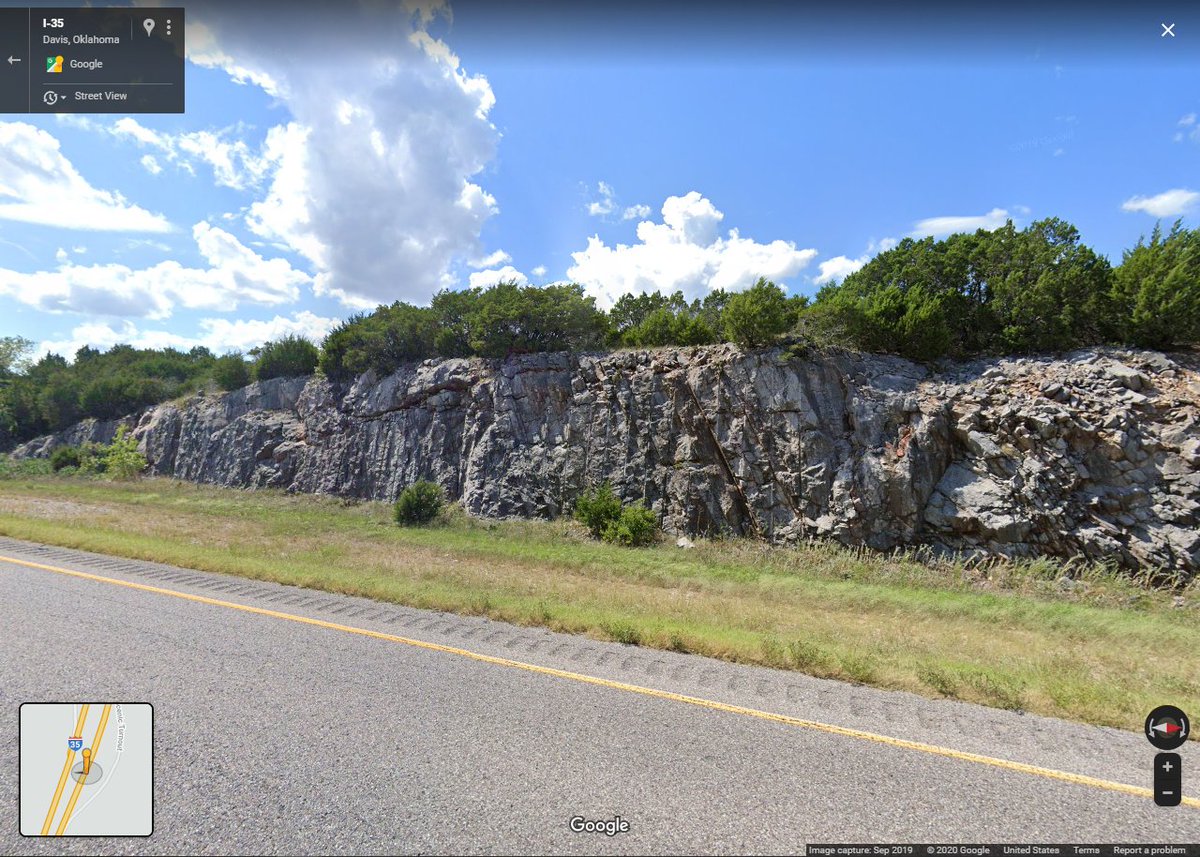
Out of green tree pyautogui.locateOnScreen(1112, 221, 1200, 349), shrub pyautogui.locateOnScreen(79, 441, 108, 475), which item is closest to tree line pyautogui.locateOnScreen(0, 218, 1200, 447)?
green tree pyautogui.locateOnScreen(1112, 221, 1200, 349)

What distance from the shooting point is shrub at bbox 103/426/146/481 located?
39.9 m

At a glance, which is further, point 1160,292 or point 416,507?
point 416,507

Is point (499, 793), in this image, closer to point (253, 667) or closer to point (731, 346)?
point (253, 667)

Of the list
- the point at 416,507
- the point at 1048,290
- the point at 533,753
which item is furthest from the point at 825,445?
the point at 416,507

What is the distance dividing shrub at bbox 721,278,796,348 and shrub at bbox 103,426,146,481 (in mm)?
46351

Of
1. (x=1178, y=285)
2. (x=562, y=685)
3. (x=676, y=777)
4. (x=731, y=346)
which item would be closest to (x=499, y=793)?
(x=676, y=777)

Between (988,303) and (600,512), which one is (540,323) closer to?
(600,512)

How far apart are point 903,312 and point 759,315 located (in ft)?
19.3

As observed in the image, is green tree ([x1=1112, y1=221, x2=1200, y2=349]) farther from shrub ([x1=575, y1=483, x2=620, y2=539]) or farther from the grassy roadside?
shrub ([x1=575, y1=483, x2=620, y2=539])

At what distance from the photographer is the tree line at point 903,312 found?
17.7m

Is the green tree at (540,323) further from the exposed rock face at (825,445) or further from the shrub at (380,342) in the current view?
the shrub at (380,342)

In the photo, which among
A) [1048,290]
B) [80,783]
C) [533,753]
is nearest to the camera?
[80,783]

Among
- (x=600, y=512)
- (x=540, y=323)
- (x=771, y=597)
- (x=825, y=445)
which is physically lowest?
(x=771, y=597)

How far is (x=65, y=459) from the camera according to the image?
44.3 meters
